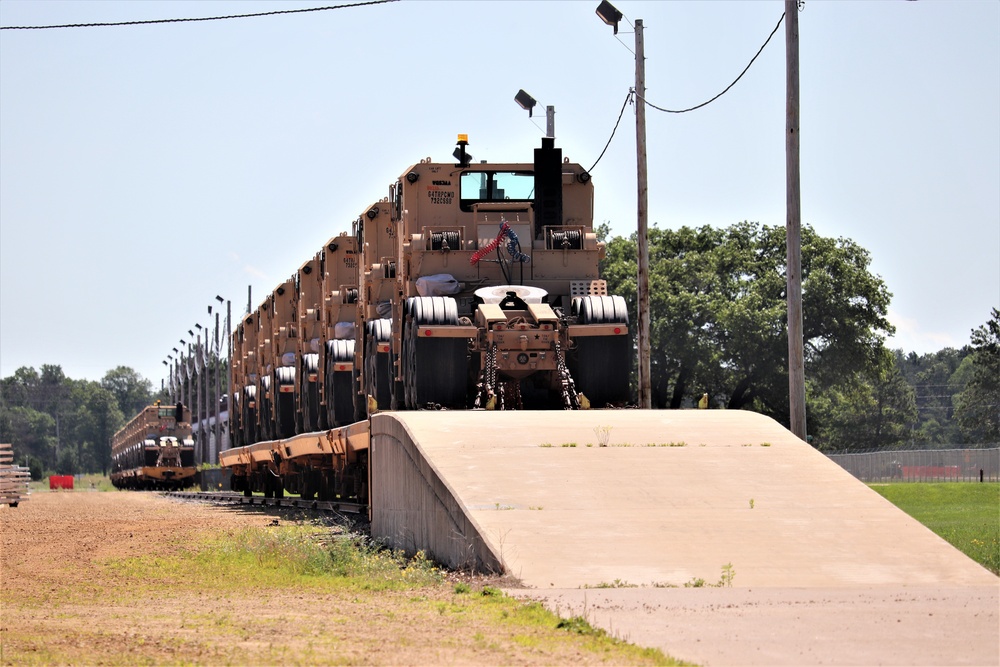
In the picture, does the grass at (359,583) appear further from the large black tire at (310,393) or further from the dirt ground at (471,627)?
the large black tire at (310,393)

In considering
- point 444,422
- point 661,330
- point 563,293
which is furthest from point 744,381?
point 444,422

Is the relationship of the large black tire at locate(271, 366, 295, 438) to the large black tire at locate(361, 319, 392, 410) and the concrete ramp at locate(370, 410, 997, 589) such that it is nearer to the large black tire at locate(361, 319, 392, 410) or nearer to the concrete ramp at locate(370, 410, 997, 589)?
the large black tire at locate(361, 319, 392, 410)

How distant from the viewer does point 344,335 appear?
30.3 metres

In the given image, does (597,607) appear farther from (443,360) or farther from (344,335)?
(344,335)

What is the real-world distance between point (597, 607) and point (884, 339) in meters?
55.4

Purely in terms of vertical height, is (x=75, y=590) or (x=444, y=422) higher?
(x=444, y=422)

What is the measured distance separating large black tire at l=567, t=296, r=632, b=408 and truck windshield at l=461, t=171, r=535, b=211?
3.74 metres

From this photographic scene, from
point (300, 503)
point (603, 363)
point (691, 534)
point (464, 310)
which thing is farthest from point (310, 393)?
point (691, 534)

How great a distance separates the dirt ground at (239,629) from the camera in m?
8.57

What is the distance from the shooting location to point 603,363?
1995 cm

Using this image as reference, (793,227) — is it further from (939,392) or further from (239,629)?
(939,392)

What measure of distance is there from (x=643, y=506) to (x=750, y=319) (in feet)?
157

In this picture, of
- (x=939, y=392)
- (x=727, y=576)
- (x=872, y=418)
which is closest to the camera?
(x=727, y=576)

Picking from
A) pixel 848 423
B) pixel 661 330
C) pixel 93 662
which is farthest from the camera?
pixel 848 423
